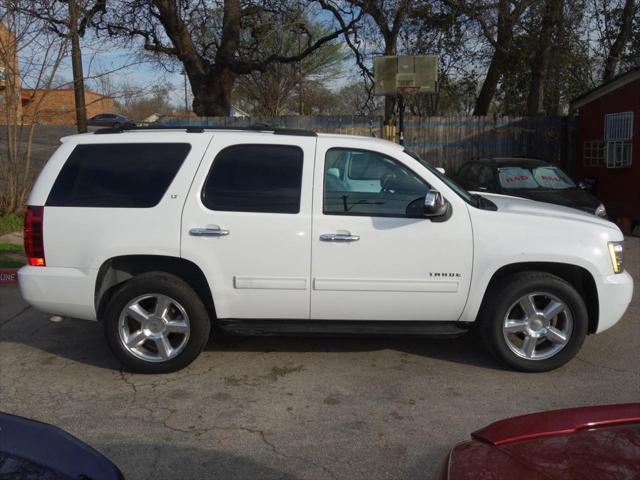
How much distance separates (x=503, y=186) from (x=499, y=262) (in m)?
6.25

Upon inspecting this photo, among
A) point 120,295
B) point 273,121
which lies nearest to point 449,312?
point 120,295

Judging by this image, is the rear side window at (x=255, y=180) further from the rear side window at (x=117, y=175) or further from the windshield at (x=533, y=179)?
the windshield at (x=533, y=179)

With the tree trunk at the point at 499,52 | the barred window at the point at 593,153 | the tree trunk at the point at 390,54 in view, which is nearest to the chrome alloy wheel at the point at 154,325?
the barred window at the point at 593,153

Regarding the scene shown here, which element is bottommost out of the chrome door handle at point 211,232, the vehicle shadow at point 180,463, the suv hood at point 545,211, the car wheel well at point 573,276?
the vehicle shadow at point 180,463

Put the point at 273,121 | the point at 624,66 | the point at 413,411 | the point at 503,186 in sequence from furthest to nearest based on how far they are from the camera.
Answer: the point at 624,66, the point at 273,121, the point at 503,186, the point at 413,411

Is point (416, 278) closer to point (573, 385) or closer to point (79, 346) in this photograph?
point (573, 385)

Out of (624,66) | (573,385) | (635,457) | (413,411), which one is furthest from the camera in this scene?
(624,66)

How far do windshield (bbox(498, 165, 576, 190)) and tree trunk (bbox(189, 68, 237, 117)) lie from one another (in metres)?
9.43

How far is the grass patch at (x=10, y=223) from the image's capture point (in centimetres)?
1043

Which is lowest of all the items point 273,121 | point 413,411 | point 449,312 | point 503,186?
point 413,411

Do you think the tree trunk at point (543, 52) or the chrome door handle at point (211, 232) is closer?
the chrome door handle at point (211, 232)

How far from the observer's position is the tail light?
188 inches

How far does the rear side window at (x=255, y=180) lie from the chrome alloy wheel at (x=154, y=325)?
2.83ft

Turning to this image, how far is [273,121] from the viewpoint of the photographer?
589 inches
